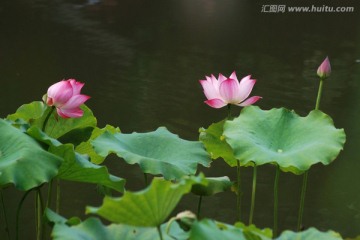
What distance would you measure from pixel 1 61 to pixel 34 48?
302 millimetres

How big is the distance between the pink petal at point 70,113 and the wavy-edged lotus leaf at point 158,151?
0.07 m

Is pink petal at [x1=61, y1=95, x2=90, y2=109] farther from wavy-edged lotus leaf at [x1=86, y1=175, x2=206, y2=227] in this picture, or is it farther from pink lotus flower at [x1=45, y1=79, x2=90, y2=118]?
wavy-edged lotus leaf at [x1=86, y1=175, x2=206, y2=227]

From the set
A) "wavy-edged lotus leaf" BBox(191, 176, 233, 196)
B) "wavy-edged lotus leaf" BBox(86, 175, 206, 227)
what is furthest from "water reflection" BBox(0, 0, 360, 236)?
"wavy-edged lotus leaf" BBox(86, 175, 206, 227)

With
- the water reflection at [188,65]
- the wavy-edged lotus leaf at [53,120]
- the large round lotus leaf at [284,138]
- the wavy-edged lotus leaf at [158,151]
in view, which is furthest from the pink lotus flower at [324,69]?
the water reflection at [188,65]

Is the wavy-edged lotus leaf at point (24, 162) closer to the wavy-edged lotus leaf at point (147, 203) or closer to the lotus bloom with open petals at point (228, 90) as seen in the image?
the wavy-edged lotus leaf at point (147, 203)

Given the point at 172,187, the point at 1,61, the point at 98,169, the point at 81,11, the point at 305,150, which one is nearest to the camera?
the point at 172,187

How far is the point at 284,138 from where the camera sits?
1.19m

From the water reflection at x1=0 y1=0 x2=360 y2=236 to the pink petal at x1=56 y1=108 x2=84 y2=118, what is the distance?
1.01m

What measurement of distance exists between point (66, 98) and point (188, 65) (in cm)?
259

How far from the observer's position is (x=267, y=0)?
5.83 m

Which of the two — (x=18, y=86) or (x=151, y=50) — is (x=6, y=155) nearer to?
(x=18, y=86)

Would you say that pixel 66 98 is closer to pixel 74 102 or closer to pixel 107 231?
pixel 74 102

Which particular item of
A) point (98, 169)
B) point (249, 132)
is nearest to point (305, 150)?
point (249, 132)

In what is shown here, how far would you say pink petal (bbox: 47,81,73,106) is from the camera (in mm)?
1127
